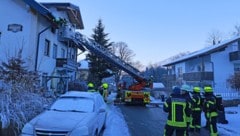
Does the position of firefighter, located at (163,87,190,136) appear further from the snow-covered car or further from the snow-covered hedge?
the snow-covered hedge

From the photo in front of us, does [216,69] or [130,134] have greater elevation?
[216,69]

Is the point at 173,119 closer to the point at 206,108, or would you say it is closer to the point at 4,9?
the point at 206,108

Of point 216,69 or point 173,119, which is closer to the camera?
point 173,119

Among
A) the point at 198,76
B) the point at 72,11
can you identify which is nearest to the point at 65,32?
the point at 72,11

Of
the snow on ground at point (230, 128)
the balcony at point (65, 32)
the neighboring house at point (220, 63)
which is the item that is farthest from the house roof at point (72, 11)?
the snow on ground at point (230, 128)

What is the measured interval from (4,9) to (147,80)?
45.0ft

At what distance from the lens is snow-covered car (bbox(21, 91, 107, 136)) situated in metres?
8.24

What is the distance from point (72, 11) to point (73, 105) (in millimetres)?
20493

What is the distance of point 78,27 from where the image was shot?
116ft

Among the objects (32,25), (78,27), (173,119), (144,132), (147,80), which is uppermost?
(78,27)

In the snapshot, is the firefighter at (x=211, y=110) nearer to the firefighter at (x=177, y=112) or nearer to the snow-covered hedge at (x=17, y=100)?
the firefighter at (x=177, y=112)

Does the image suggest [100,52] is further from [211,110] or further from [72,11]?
[211,110]

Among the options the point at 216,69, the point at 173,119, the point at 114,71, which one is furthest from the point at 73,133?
the point at 114,71

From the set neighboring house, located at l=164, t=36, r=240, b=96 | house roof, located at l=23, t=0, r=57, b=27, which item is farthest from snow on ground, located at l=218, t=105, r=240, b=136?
neighboring house, located at l=164, t=36, r=240, b=96
